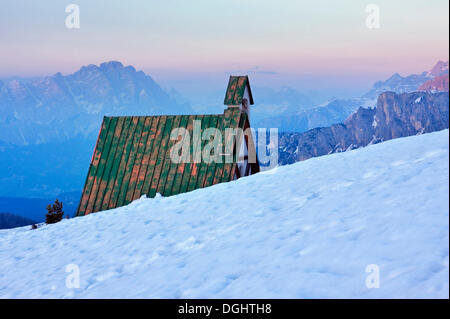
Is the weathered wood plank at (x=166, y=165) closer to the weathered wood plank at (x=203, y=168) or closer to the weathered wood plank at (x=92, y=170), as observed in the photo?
the weathered wood plank at (x=203, y=168)

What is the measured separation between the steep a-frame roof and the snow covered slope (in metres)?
2.68

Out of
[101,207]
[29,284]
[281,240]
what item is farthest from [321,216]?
[101,207]

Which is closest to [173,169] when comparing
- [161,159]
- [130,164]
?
[161,159]

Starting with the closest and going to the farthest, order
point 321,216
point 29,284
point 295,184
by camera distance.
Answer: point 321,216 < point 29,284 < point 295,184

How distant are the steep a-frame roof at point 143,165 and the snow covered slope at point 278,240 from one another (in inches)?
106

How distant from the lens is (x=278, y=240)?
704cm

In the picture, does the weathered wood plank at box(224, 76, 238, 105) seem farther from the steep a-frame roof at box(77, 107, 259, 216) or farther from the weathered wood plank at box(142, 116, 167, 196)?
the weathered wood plank at box(142, 116, 167, 196)

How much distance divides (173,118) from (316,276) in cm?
1294

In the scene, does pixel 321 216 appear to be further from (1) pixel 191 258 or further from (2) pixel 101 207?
(2) pixel 101 207

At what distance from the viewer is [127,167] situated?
1631 centimetres

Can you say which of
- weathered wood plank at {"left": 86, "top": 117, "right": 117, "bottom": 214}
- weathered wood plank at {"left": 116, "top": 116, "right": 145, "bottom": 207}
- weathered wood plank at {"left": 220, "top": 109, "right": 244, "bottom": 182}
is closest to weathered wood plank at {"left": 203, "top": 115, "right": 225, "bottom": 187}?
weathered wood plank at {"left": 220, "top": 109, "right": 244, "bottom": 182}
